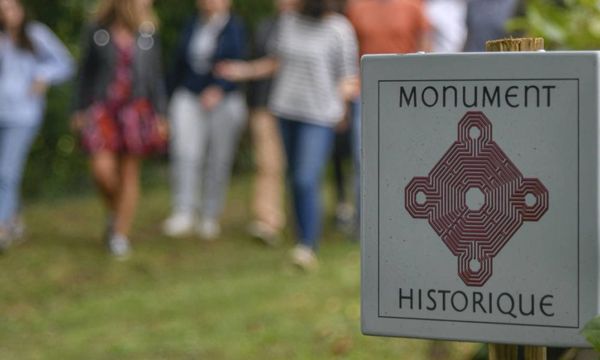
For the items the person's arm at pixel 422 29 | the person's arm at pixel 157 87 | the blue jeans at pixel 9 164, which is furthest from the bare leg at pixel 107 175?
the person's arm at pixel 422 29

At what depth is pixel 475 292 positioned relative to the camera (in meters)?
3.05

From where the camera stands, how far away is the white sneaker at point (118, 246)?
10.2 metres

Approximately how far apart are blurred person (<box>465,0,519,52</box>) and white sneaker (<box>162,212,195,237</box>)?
9.94ft

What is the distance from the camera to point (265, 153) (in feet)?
38.4

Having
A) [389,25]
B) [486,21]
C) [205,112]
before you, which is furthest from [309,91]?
[205,112]

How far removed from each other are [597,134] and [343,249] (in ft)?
25.3

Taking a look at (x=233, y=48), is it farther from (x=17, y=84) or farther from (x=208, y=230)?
(x=17, y=84)

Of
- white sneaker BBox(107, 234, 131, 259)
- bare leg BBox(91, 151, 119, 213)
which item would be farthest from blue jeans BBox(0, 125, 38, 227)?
white sneaker BBox(107, 234, 131, 259)

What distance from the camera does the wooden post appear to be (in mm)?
3182

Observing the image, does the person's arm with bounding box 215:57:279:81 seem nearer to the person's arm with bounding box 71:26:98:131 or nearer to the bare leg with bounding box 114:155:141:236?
the bare leg with bounding box 114:155:141:236

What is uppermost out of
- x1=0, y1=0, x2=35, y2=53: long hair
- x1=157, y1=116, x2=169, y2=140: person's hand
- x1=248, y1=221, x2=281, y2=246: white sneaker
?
x1=0, y1=0, x2=35, y2=53: long hair

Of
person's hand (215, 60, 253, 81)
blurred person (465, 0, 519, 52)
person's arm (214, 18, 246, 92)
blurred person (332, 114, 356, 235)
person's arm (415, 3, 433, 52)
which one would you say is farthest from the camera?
blurred person (332, 114, 356, 235)

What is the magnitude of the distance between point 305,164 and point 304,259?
645mm

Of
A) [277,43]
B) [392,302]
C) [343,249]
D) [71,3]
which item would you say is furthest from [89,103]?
[392,302]
